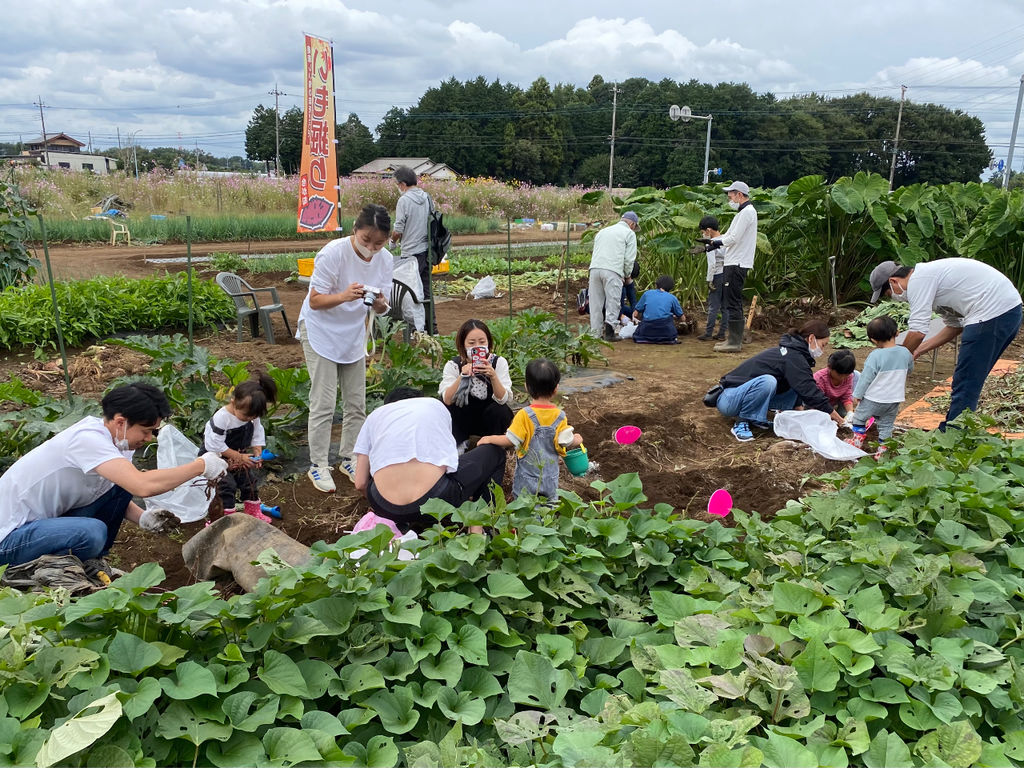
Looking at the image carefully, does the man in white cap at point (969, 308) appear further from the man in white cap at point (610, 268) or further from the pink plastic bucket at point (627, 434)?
the man in white cap at point (610, 268)

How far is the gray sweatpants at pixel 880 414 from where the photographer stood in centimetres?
486

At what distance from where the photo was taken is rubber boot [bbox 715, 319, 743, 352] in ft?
27.5

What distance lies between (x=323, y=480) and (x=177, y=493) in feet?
2.52

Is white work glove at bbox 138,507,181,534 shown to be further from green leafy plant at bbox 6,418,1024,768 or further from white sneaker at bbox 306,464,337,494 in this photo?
green leafy plant at bbox 6,418,1024,768

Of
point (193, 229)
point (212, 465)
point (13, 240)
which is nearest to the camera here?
point (212, 465)

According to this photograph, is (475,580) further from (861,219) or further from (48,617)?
(861,219)

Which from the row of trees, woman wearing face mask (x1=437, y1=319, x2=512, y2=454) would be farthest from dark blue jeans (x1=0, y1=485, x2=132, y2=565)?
the row of trees

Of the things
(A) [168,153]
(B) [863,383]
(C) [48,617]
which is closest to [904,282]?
(B) [863,383]

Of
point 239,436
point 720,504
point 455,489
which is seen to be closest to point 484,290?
point 239,436

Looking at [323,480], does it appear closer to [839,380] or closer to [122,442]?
[122,442]

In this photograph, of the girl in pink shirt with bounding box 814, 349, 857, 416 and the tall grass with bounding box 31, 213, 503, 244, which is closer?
the girl in pink shirt with bounding box 814, 349, 857, 416

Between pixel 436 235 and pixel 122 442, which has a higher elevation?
pixel 436 235

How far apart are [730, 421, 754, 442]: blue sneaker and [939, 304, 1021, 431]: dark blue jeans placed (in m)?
1.18

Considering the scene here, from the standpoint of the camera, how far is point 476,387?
3939mm
